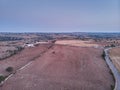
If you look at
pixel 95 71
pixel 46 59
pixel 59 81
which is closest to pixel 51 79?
pixel 59 81

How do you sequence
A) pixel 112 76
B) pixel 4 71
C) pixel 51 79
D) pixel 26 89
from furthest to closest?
pixel 4 71, pixel 112 76, pixel 51 79, pixel 26 89

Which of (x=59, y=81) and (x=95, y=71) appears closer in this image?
(x=59, y=81)

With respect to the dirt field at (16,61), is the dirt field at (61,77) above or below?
above

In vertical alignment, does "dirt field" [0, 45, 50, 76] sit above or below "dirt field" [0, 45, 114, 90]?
below

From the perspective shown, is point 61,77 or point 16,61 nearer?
point 61,77

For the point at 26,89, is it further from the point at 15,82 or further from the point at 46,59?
the point at 46,59

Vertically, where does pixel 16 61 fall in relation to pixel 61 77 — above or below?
below

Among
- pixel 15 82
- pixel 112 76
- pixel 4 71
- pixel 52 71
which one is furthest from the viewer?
pixel 4 71

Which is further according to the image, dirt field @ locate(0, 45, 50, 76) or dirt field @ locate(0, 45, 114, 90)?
dirt field @ locate(0, 45, 50, 76)

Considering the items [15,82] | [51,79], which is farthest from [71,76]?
[15,82]

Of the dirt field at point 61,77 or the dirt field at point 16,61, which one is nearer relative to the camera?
the dirt field at point 61,77
